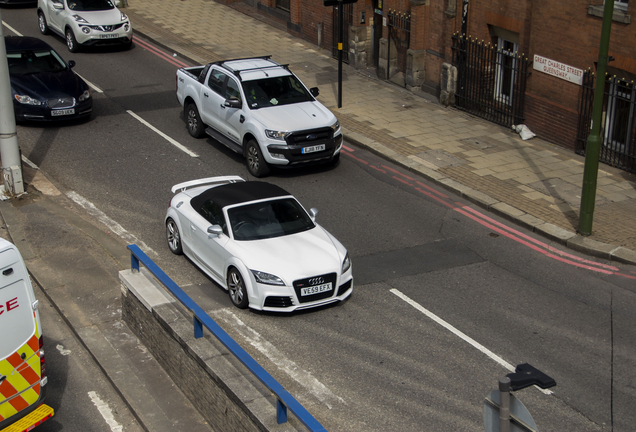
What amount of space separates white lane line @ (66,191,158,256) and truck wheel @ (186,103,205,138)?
3549 mm

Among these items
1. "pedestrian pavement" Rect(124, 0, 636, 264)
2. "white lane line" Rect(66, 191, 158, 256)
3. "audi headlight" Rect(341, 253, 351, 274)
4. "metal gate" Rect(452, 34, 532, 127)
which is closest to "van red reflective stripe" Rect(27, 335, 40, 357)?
"audi headlight" Rect(341, 253, 351, 274)

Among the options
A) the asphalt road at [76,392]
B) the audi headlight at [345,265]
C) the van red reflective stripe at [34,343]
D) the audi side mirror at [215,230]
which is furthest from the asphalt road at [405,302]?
the van red reflective stripe at [34,343]

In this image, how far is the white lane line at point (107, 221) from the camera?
11.8 m

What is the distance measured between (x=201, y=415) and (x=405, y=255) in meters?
4.79

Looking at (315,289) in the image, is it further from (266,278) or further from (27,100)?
(27,100)

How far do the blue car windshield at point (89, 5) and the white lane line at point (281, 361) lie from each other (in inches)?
655

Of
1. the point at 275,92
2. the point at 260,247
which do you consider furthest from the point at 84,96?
the point at 260,247

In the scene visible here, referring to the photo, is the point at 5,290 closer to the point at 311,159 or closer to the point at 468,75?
the point at 311,159

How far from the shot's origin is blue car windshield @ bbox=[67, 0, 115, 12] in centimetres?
2319

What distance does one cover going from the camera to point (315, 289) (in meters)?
9.66

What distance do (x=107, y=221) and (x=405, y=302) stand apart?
5.55 meters

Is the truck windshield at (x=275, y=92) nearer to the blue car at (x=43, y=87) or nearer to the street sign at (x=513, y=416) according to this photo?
the blue car at (x=43, y=87)

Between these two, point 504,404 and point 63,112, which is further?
point 63,112

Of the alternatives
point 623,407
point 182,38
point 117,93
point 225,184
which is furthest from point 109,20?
point 623,407
